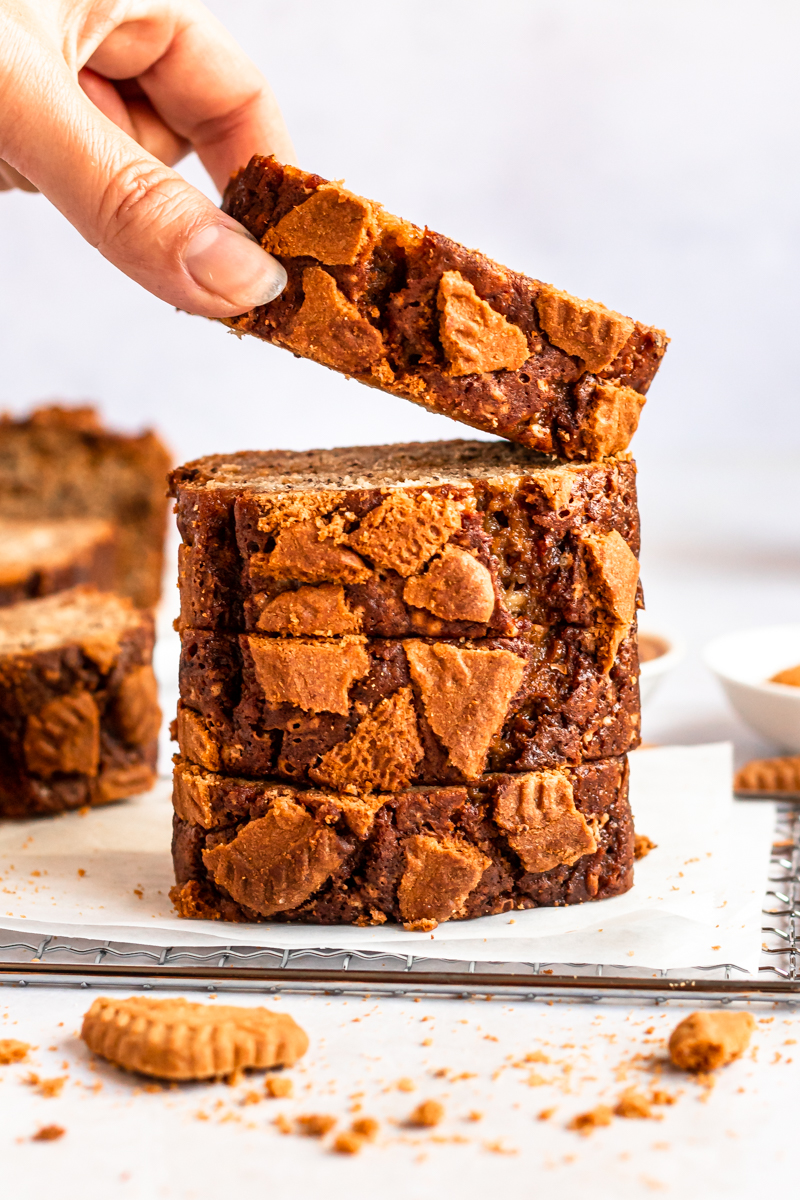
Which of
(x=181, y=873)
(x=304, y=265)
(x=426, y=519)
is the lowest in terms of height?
(x=181, y=873)

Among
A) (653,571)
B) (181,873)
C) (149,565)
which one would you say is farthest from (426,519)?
(653,571)

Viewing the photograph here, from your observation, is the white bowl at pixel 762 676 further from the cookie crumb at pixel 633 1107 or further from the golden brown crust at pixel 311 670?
the cookie crumb at pixel 633 1107

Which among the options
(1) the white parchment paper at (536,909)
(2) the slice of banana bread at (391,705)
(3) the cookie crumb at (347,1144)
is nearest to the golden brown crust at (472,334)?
(2) the slice of banana bread at (391,705)

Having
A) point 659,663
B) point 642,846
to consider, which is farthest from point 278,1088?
point 659,663

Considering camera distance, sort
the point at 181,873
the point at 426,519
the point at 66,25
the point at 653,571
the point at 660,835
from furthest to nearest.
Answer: the point at 653,571 → the point at 660,835 → the point at 66,25 → the point at 181,873 → the point at 426,519

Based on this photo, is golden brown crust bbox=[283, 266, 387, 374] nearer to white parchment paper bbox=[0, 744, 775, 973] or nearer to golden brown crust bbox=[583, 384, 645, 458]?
golden brown crust bbox=[583, 384, 645, 458]

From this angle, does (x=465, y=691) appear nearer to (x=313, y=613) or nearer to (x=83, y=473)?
(x=313, y=613)

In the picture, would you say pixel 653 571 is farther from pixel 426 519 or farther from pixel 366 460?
pixel 426 519
